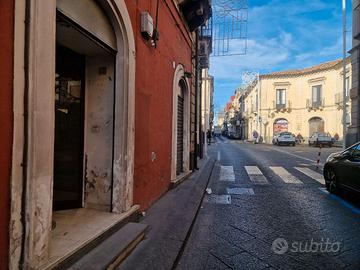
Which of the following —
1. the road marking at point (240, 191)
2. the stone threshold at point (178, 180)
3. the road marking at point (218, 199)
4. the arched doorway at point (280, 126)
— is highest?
the arched doorway at point (280, 126)

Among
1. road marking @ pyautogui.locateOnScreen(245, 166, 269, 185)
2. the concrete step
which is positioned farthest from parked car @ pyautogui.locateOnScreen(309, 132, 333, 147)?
the concrete step

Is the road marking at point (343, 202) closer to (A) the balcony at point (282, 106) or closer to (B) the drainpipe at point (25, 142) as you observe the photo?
(B) the drainpipe at point (25, 142)

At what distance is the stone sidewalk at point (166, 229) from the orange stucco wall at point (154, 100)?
317 mm

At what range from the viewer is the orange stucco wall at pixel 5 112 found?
2416 mm

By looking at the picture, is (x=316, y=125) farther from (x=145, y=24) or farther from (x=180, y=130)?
(x=145, y=24)

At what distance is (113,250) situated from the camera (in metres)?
3.62

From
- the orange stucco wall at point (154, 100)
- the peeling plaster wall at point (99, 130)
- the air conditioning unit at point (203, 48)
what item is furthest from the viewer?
the air conditioning unit at point (203, 48)

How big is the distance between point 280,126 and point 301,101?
4616 mm

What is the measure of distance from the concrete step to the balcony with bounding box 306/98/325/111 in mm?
42019

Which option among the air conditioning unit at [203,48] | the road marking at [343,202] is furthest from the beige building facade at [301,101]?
the road marking at [343,202]

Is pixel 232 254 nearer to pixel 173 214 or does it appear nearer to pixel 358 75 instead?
pixel 173 214

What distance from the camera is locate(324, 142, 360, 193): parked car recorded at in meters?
6.60

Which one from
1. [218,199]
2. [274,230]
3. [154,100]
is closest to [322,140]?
[218,199]
